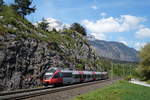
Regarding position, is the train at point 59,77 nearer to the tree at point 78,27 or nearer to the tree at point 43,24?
the tree at point 43,24

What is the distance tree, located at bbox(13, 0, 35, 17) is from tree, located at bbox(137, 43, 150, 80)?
3997cm

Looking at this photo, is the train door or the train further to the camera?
the train door

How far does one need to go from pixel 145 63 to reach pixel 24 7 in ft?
144

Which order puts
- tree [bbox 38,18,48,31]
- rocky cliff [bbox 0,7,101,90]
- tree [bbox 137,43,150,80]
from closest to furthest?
rocky cliff [bbox 0,7,101,90] → tree [bbox 137,43,150,80] → tree [bbox 38,18,48,31]

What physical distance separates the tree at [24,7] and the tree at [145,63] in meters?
40.0

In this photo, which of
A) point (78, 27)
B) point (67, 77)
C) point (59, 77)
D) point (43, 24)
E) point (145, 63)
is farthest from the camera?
point (78, 27)

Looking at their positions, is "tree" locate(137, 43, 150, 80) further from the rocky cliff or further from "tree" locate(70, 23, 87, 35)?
"tree" locate(70, 23, 87, 35)

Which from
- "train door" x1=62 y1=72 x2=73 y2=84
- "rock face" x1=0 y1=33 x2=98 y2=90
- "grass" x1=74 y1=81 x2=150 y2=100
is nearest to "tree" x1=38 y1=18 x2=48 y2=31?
"rock face" x1=0 y1=33 x2=98 y2=90

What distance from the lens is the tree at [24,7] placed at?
72.4m

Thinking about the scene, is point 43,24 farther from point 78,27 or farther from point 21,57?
point 21,57

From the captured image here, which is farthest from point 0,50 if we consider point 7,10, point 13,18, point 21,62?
point 7,10

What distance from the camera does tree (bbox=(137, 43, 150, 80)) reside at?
217ft

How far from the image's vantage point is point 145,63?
67.0 m

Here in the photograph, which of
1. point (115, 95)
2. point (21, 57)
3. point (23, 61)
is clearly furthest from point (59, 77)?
point (115, 95)
